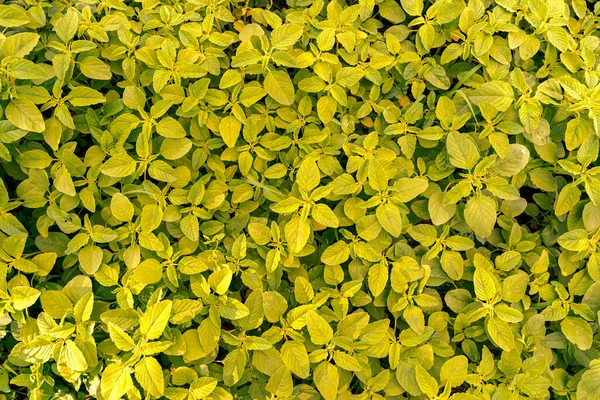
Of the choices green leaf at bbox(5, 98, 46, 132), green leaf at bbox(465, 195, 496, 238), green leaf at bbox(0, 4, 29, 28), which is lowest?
green leaf at bbox(465, 195, 496, 238)

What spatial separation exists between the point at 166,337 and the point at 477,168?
3.62 feet

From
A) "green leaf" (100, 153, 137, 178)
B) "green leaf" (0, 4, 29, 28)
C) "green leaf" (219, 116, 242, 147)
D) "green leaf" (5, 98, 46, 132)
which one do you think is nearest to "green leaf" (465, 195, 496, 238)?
"green leaf" (219, 116, 242, 147)

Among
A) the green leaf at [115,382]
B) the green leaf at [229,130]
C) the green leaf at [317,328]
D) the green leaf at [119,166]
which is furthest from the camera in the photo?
the green leaf at [229,130]

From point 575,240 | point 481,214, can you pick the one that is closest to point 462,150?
point 481,214

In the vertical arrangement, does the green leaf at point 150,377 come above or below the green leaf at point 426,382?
above

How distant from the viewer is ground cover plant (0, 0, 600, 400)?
164cm

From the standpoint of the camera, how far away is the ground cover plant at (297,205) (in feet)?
5.38

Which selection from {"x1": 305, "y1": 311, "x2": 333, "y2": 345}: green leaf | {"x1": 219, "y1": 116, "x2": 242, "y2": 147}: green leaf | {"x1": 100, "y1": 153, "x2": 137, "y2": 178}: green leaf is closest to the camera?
{"x1": 305, "y1": 311, "x2": 333, "y2": 345}: green leaf

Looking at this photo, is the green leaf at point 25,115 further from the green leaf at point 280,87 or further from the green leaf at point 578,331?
the green leaf at point 578,331

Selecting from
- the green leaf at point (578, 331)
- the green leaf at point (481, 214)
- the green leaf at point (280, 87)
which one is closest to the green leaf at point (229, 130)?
the green leaf at point (280, 87)

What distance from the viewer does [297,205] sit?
1.72 m

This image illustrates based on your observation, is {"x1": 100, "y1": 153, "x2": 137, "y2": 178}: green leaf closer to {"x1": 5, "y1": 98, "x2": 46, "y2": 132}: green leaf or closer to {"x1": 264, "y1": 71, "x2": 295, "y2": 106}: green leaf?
{"x1": 5, "y1": 98, "x2": 46, "y2": 132}: green leaf

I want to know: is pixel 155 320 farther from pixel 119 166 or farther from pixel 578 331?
pixel 578 331

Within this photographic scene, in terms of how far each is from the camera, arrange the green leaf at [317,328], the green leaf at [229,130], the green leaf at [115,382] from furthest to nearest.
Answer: the green leaf at [229,130] < the green leaf at [317,328] < the green leaf at [115,382]
